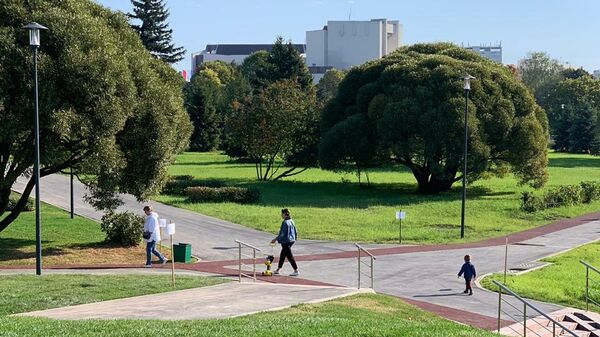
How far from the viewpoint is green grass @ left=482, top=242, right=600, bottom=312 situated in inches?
811

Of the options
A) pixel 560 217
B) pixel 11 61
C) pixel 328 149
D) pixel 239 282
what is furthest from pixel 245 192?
pixel 239 282

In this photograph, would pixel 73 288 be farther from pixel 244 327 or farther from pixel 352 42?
pixel 352 42

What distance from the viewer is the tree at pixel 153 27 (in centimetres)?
7900

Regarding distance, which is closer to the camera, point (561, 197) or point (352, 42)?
point (561, 197)

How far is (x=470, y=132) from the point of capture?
46.4 meters

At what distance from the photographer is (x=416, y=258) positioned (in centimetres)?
2697

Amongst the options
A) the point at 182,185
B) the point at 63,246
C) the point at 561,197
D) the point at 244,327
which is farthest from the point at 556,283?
the point at 182,185

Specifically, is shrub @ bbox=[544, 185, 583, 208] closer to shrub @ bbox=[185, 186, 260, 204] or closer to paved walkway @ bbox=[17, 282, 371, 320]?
shrub @ bbox=[185, 186, 260, 204]

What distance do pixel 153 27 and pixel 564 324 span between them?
223 ft

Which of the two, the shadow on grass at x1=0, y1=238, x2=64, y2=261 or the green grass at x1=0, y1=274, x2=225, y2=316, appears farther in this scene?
the shadow on grass at x1=0, y1=238, x2=64, y2=261

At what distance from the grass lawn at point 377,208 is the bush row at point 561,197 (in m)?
0.59

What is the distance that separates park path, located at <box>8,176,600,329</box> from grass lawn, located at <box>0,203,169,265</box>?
2.92 m

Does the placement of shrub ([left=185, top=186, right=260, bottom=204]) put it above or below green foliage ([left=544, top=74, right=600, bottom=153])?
below

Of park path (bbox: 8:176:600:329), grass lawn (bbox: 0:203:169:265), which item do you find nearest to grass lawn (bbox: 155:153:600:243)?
park path (bbox: 8:176:600:329)
